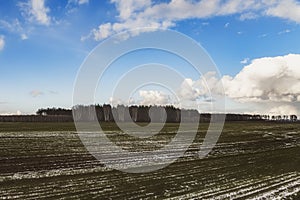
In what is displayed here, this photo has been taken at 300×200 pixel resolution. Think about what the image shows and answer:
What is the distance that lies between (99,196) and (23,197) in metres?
2.38

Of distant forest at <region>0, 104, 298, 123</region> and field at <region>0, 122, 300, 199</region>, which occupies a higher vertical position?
distant forest at <region>0, 104, 298, 123</region>

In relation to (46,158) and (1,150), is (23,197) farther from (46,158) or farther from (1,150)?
(1,150)

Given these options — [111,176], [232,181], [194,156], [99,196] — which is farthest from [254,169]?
[99,196]

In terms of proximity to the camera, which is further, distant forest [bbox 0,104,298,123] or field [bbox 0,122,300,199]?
distant forest [bbox 0,104,298,123]

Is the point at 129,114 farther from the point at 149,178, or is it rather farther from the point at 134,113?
the point at 149,178

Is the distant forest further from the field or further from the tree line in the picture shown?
the field

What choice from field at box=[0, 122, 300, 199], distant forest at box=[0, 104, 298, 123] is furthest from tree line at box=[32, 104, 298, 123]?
field at box=[0, 122, 300, 199]

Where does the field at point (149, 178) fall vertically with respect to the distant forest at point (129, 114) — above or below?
below

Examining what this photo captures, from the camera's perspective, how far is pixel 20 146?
2564 cm

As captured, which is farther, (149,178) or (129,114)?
(129,114)

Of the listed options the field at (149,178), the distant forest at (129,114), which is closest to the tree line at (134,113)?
the distant forest at (129,114)

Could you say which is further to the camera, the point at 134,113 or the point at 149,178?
the point at 134,113

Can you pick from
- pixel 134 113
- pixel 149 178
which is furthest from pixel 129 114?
pixel 149 178

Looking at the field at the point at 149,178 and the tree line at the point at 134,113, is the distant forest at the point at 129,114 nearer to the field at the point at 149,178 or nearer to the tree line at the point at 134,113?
the tree line at the point at 134,113
